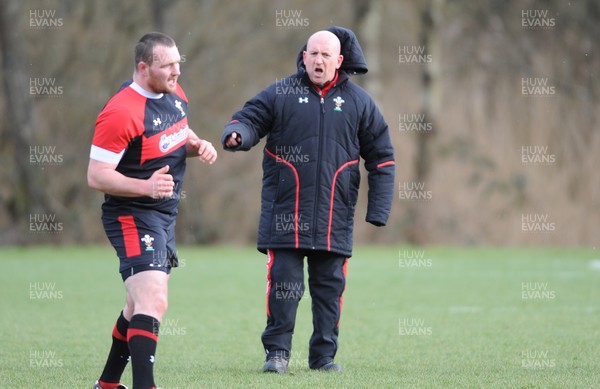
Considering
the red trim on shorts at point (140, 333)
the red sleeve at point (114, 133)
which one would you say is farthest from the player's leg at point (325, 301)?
the red sleeve at point (114, 133)

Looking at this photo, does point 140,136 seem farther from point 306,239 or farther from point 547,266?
point 547,266

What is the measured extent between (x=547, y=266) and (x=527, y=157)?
831cm

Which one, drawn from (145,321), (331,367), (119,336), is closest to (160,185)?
(145,321)

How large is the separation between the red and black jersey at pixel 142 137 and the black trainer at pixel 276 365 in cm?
132

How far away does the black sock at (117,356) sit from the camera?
232 inches

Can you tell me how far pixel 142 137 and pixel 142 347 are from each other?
1081 millimetres

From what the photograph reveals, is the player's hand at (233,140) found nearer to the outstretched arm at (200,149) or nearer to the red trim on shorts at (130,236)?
the outstretched arm at (200,149)

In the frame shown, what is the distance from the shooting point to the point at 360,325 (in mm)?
Answer: 9492

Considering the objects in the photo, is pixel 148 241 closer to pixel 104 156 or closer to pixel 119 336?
pixel 104 156

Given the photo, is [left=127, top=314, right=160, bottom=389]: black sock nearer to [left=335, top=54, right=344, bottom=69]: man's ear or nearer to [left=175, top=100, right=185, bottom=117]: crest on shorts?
[left=175, top=100, right=185, bottom=117]: crest on shorts

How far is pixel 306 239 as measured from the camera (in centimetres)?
666

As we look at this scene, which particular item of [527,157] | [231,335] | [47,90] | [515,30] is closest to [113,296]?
[231,335]

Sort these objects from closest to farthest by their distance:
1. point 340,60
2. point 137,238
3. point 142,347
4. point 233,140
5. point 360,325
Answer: point 142,347
point 137,238
point 233,140
point 340,60
point 360,325

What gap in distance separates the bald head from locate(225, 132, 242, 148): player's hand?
0.62 m
